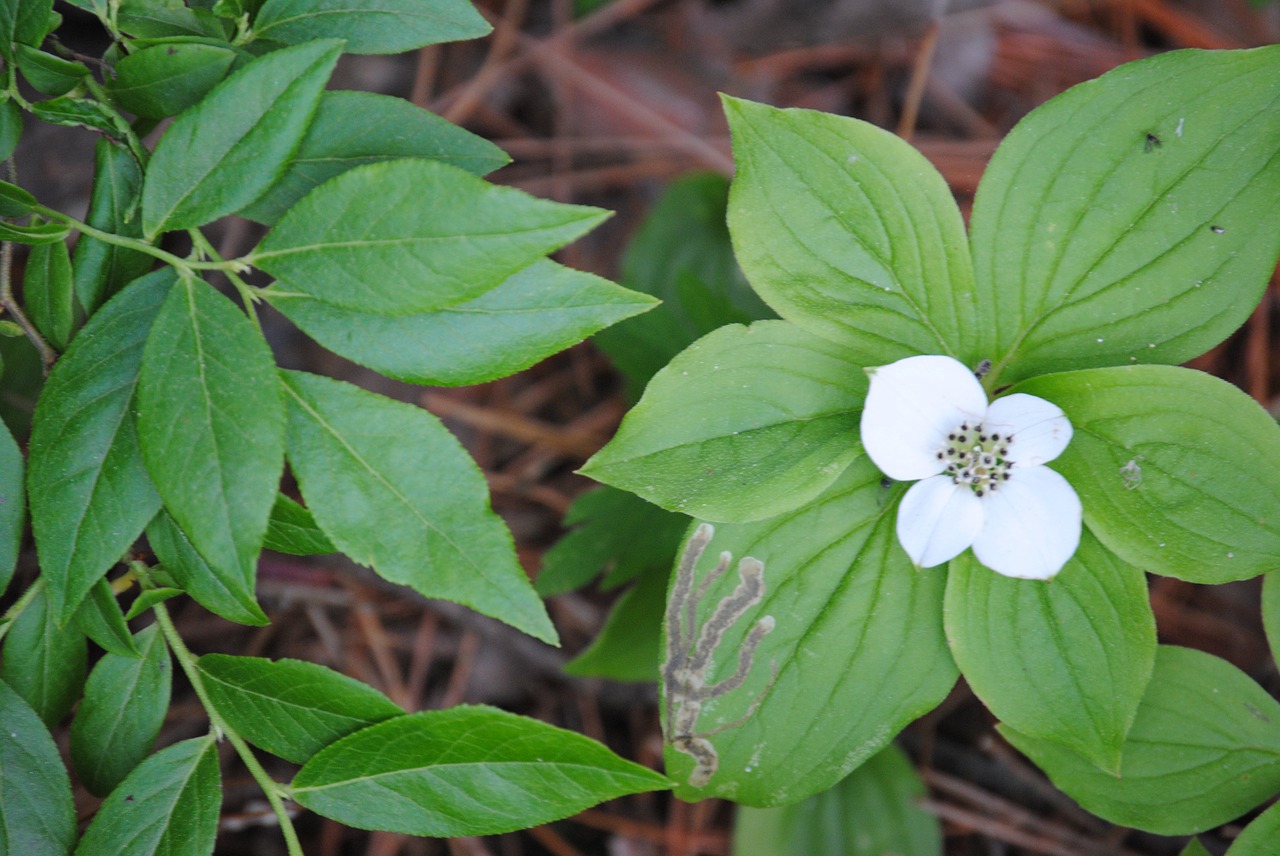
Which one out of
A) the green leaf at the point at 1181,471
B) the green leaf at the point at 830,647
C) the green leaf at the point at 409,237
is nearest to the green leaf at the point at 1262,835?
the green leaf at the point at 1181,471

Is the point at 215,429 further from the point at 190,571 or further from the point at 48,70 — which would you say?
the point at 48,70

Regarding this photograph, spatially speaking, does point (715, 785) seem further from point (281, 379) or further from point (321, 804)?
point (281, 379)

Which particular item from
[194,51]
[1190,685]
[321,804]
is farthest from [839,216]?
[321,804]

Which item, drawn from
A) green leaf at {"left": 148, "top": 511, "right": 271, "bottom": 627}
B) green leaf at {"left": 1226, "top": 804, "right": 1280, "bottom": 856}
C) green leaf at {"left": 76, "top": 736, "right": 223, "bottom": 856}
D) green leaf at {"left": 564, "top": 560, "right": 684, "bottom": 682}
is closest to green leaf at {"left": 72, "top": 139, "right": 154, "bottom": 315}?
green leaf at {"left": 148, "top": 511, "right": 271, "bottom": 627}

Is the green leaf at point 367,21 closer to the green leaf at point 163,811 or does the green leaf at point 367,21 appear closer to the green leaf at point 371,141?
the green leaf at point 371,141

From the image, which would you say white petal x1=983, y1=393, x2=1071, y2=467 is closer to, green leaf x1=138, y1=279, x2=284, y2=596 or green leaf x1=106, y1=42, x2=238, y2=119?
green leaf x1=138, y1=279, x2=284, y2=596

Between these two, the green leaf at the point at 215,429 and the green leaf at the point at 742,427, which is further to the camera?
the green leaf at the point at 742,427
